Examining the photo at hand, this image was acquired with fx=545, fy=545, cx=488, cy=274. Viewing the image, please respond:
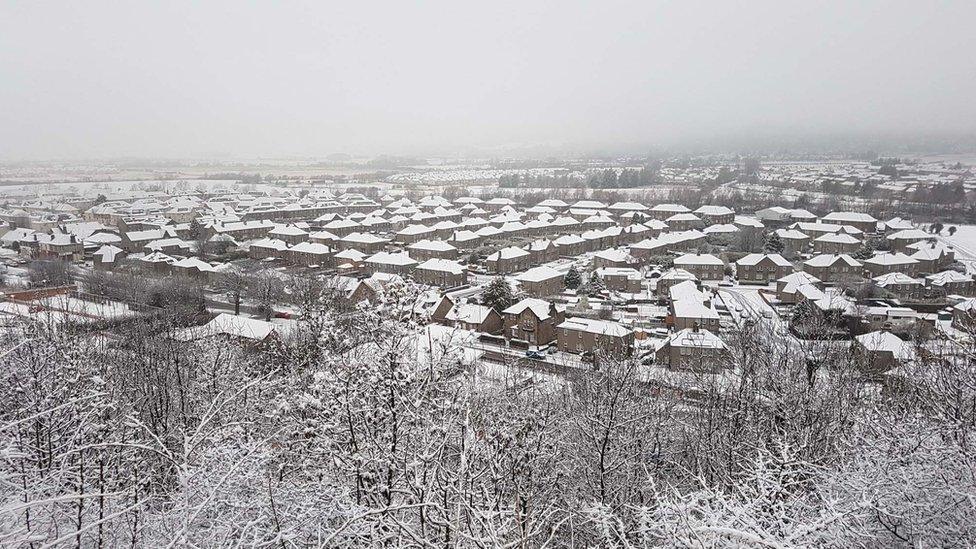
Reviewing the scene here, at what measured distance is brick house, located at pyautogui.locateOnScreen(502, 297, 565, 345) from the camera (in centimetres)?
1799

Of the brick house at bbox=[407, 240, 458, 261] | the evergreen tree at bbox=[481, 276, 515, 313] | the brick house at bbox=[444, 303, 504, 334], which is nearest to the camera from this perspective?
the brick house at bbox=[444, 303, 504, 334]

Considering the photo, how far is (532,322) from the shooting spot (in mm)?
18016

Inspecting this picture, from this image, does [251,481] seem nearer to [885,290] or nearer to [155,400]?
[155,400]

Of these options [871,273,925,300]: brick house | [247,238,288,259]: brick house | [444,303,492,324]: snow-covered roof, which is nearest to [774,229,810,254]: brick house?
[871,273,925,300]: brick house

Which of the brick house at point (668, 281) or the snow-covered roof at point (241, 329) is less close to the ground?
the snow-covered roof at point (241, 329)

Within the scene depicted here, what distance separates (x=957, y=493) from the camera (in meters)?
4.16

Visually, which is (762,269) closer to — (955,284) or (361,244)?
(955,284)

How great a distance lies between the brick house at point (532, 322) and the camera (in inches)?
708

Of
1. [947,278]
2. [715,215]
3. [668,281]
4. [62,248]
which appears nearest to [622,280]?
[668,281]

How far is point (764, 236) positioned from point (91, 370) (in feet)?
118

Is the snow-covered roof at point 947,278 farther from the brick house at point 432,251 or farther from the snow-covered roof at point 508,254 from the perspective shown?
the brick house at point 432,251

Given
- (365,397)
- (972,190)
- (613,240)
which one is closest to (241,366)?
(365,397)

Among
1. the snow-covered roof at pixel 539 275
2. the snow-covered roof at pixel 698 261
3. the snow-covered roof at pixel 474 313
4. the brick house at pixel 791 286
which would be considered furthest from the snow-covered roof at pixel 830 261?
the snow-covered roof at pixel 474 313

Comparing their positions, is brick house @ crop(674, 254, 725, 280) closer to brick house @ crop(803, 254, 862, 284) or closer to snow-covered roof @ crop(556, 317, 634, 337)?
brick house @ crop(803, 254, 862, 284)
